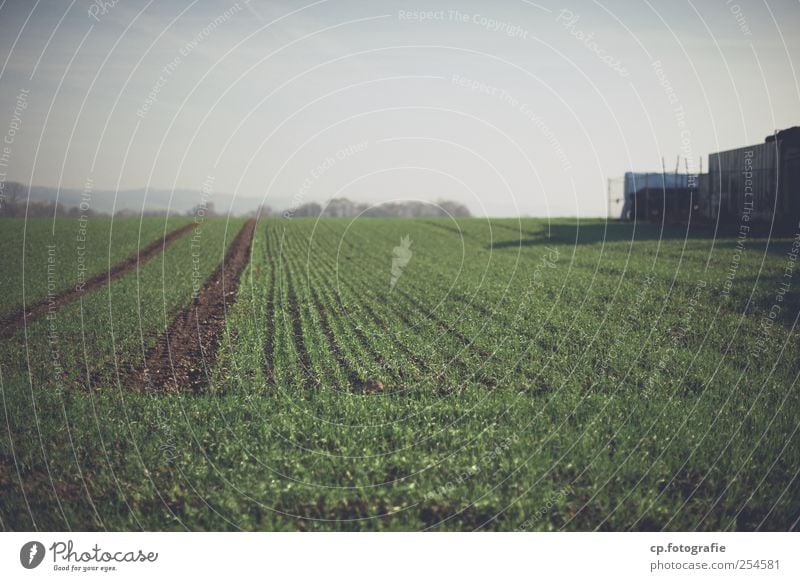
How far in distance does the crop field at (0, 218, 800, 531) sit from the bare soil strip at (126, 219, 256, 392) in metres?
0.10

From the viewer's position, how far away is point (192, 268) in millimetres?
32750

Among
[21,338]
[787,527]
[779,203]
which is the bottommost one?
[787,527]

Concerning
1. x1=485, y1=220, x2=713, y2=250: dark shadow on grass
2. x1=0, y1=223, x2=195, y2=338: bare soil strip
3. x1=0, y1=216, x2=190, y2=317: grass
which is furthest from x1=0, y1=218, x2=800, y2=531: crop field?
x1=485, y1=220, x2=713, y2=250: dark shadow on grass

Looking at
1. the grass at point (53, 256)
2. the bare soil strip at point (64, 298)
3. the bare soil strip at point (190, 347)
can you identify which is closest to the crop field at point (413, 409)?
the bare soil strip at point (190, 347)

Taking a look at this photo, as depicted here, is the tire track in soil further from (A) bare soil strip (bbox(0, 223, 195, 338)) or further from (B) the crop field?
(A) bare soil strip (bbox(0, 223, 195, 338))

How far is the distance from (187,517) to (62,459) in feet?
8.99

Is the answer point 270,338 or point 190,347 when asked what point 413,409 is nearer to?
point 270,338

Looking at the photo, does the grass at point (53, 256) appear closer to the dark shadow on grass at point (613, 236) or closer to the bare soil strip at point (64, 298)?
the bare soil strip at point (64, 298)

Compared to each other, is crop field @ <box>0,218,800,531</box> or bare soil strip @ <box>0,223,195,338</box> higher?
bare soil strip @ <box>0,223,195,338</box>

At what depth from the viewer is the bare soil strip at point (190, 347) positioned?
41.5ft

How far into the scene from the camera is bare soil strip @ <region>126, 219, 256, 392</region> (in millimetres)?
12641

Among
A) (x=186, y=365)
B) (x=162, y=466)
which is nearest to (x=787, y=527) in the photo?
(x=162, y=466)

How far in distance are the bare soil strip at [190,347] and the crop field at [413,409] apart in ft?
0.32

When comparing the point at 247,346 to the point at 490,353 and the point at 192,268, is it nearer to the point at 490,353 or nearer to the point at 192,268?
the point at 490,353
